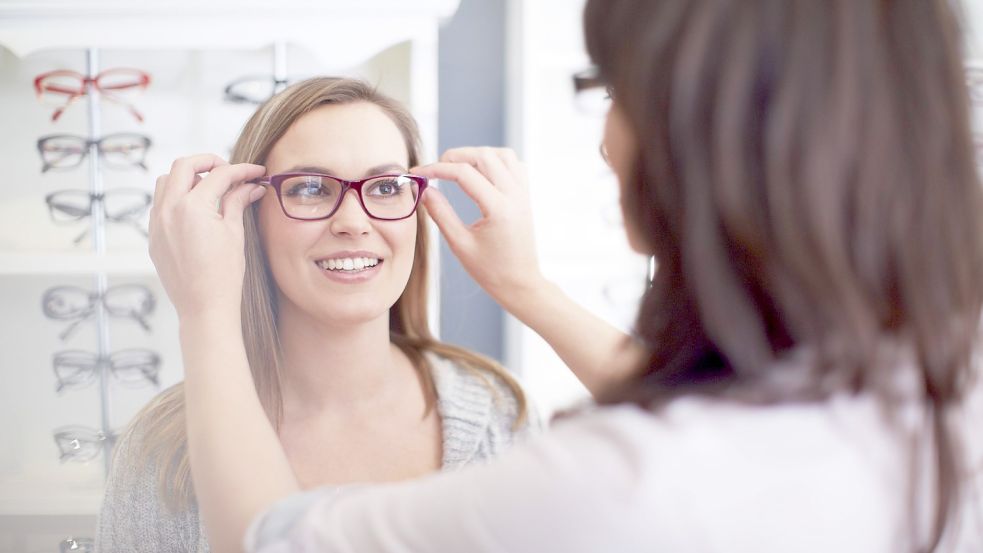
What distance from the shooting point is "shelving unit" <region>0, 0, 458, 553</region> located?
61.0 inches

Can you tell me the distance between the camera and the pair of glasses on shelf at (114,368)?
1.74 m

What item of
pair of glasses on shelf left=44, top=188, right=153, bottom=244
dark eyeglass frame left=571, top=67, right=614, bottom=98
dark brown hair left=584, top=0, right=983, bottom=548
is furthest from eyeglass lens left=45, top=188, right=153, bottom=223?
dark brown hair left=584, top=0, right=983, bottom=548

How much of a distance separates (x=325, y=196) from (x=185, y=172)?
28cm

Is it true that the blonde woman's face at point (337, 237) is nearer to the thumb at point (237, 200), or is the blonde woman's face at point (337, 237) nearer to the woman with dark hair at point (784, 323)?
the thumb at point (237, 200)

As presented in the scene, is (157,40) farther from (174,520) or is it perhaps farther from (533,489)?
(533,489)

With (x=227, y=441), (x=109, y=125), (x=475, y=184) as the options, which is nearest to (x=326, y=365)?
(x=475, y=184)

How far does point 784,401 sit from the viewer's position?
48 centimetres

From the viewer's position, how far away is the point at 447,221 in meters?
1.02

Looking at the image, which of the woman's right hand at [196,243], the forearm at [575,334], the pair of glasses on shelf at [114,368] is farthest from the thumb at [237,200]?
the pair of glasses on shelf at [114,368]

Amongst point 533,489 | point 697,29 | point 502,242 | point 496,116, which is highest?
point 496,116

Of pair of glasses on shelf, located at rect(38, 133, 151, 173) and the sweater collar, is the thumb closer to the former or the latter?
the sweater collar

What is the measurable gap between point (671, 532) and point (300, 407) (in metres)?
0.82

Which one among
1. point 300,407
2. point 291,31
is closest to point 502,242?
point 300,407

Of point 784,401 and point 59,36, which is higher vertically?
point 59,36
